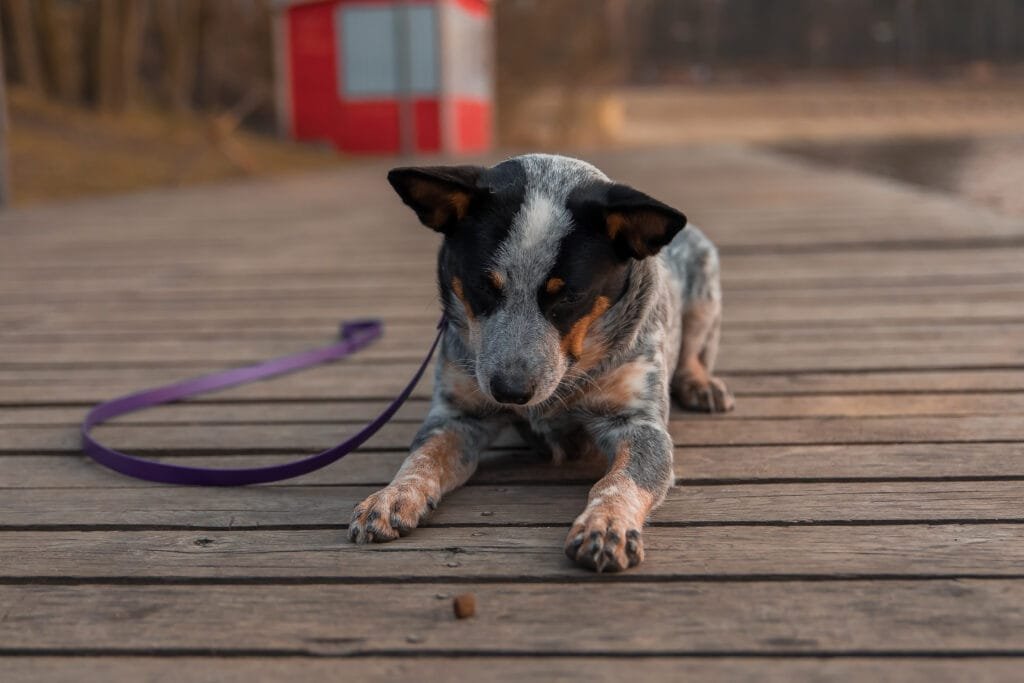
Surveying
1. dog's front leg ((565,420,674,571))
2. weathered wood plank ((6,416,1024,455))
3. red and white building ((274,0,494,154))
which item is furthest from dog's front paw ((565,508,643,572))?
red and white building ((274,0,494,154))

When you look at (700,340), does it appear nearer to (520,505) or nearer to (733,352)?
(733,352)

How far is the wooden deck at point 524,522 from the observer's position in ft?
5.56

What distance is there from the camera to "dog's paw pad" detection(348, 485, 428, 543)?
7.01 feet

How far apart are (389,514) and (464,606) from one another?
0.42 meters

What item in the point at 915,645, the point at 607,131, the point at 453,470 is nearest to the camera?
the point at 915,645

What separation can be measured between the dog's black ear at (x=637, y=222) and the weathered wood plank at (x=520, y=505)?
1.88 ft

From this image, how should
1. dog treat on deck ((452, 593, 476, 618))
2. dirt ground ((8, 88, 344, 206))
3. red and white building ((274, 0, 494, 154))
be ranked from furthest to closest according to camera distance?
red and white building ((274, 0, 494, 154)) → dirt ground ((8, 88, 344, 206)) → dog treat on deck ((452, 593, 476, 618))

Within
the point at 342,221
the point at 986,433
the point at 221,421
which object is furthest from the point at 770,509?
the point at 342,221

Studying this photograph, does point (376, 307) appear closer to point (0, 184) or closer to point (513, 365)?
point (513, 365)

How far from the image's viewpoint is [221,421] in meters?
3.11

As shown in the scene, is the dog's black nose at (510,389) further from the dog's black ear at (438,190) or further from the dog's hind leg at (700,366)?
the dog's hind leg at (700,366)

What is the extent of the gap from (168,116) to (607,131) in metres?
15.9

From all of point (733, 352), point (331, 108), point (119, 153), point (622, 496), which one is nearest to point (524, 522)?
point (622, 496)

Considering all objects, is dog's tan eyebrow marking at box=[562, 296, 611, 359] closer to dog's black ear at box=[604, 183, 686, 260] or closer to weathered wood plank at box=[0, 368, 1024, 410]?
dog's black ear at box=[604, 183, 686, 260]
